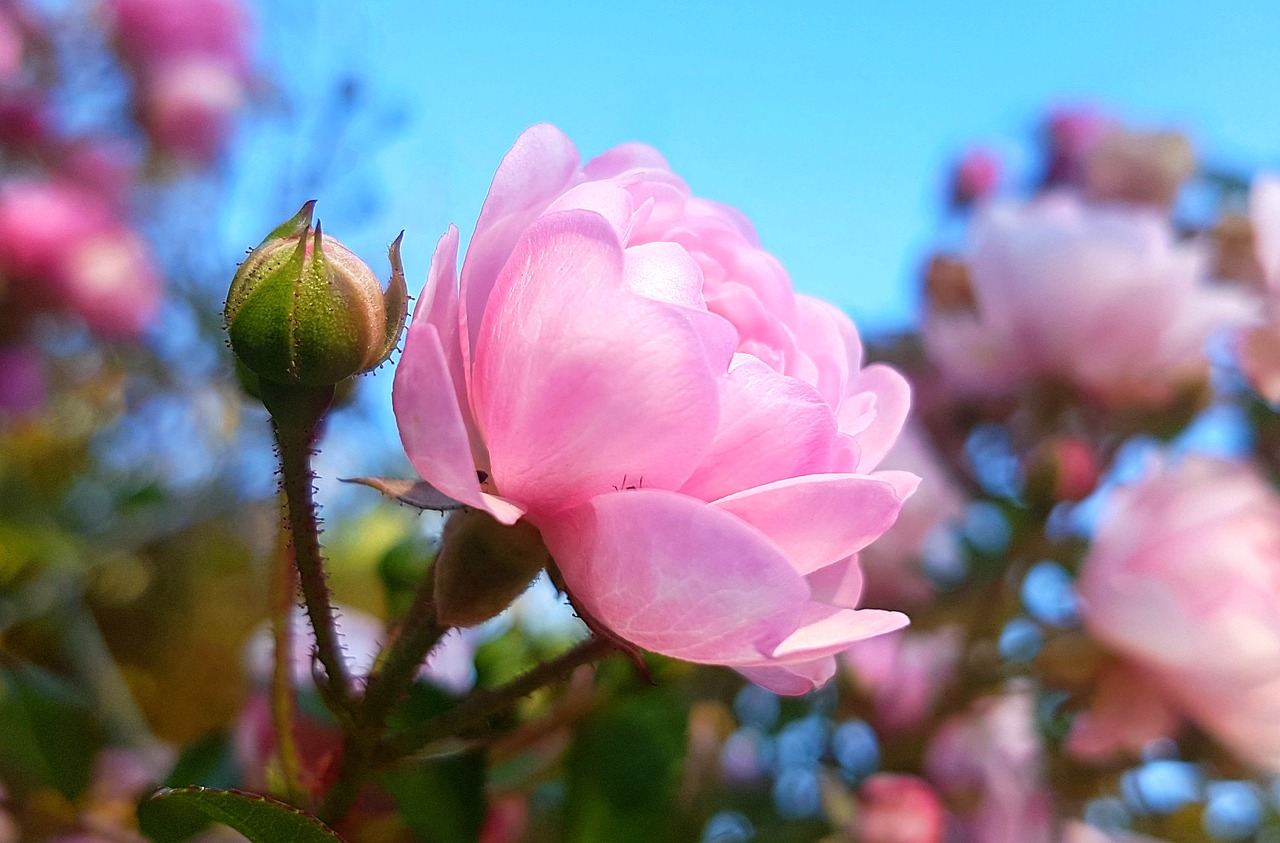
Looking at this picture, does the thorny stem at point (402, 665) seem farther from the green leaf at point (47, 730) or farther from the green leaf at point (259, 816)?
the green leaf at point (47, 730)

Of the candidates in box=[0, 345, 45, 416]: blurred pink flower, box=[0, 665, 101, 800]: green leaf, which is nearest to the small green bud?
box=[0, 665, 101, 800]: green leaf

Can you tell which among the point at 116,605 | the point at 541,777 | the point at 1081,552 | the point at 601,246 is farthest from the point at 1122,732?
the point at 116,605

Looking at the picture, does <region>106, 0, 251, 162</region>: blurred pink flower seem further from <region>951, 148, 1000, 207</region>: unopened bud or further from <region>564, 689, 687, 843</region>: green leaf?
<region>564, 689, 687, 843</region>: green leaf

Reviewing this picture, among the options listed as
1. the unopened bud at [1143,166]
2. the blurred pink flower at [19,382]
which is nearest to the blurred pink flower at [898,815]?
the unopened bud at [1143,166]

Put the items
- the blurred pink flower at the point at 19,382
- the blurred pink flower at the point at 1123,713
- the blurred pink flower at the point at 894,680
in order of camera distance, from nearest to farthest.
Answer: the blurred pink flower at the point at 1123,713 < the blurred pink flower at the point at 894,680 < the blurred pink flower at the point at 19,382

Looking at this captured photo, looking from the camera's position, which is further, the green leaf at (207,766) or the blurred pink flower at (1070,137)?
the blurred pink flower at (1070,137)

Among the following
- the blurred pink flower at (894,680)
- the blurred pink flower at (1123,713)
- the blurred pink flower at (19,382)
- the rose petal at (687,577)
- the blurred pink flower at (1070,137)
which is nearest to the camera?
the rose petal at (687,577)

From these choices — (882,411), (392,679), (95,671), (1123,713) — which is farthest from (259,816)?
(95,671)
